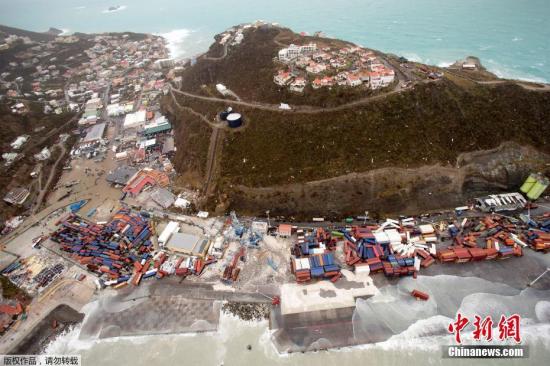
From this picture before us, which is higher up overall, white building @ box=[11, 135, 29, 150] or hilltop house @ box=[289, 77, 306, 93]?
hilltop house @ box=[289, 77, 306, 93]

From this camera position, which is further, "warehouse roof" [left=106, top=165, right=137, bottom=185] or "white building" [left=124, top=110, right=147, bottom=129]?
"white building" [left=124, top=110, right=147, bottom=129]

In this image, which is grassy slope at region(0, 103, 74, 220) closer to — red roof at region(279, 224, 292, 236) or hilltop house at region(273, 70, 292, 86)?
red roof at region(279, 224, 292, 236)

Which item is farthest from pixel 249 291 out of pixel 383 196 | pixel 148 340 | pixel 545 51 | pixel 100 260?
pixel 545 51

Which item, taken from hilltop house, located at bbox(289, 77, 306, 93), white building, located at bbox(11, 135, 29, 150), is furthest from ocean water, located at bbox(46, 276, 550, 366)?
white building, located at bbox(11, 135, 29, 150)

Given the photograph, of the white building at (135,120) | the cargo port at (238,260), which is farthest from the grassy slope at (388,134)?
the white building at (135,120)

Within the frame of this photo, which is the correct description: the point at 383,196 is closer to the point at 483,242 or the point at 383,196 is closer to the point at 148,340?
the point at 483,242

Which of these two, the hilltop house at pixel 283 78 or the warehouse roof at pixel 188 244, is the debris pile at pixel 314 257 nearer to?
the warehouse roof at pixel 188 244
